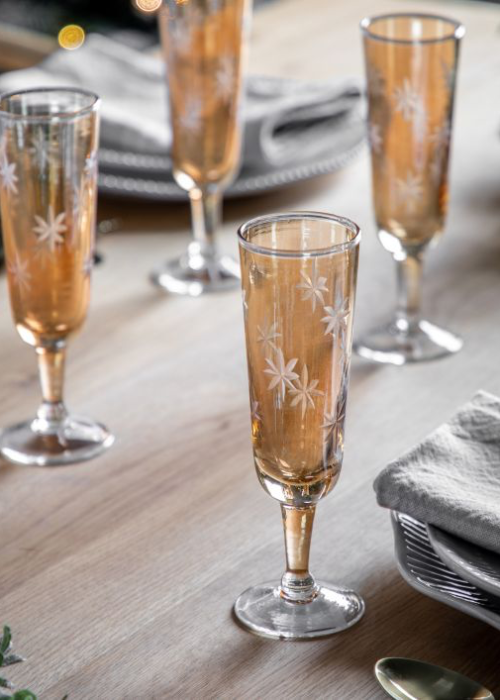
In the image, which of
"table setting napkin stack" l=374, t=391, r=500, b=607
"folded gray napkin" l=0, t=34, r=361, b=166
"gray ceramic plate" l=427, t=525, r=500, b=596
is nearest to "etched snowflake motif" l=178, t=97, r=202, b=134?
"folded gray napkin" l=0, t=34, r=361, b=166

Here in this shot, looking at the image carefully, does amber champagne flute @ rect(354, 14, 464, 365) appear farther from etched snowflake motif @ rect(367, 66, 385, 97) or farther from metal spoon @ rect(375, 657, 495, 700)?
metal spoon @ rect(375, 657, 495, 700)

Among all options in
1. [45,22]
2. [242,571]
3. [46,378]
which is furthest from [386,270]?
[45,22]

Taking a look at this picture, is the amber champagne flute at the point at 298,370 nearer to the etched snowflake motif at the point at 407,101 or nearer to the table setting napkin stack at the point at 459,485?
the table setting napkin stack at the point at 459,485

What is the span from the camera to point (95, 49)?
1549 millimetres

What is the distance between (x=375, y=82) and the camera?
999 millimetres

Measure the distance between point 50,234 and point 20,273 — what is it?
0.04 meters

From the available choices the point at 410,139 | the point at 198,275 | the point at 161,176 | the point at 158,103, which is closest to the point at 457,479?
the point at 410,139

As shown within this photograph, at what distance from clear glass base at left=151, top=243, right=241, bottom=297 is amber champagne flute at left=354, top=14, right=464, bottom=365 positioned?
0.20 m

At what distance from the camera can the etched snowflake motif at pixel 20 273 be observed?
849 millimetres

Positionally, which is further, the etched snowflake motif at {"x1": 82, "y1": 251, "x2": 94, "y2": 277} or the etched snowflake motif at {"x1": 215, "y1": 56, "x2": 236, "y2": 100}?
the etched snowflake motif at {"x1": 215, "y1": 56, "x2": 236, "y2": 100}

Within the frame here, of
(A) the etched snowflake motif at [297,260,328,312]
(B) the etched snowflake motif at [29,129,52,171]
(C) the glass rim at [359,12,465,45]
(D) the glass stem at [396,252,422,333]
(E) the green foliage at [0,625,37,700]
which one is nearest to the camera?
(E) the green foliage at [0,625,37,700]

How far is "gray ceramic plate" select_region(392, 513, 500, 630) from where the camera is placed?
0.62 m

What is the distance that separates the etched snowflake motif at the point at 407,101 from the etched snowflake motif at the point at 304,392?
0.45 meters

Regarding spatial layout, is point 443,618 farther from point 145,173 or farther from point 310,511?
point 145,173
